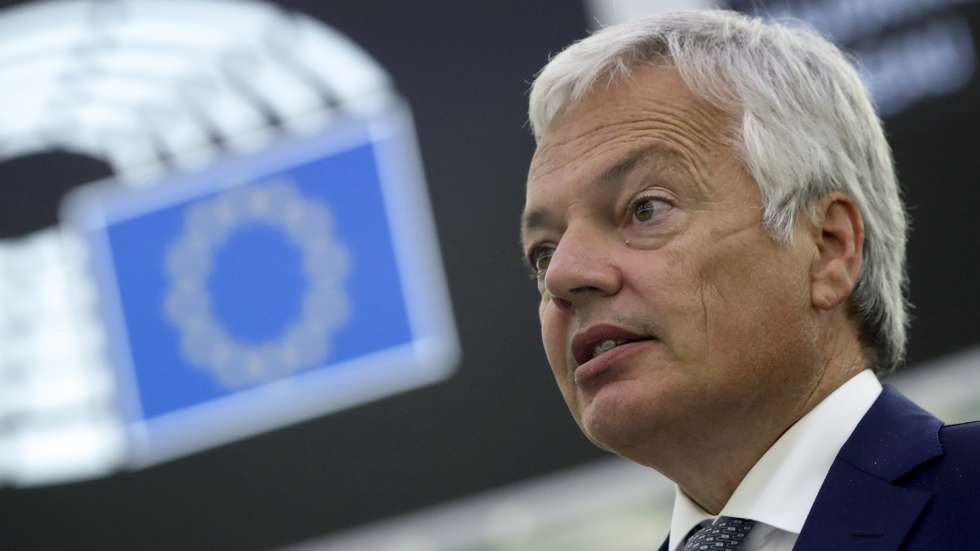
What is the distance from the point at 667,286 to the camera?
1403 millimetres

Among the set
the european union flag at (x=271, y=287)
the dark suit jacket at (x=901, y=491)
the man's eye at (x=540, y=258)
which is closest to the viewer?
the dark suit jacket at (x=901, y=491)

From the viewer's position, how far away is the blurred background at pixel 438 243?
314 cm

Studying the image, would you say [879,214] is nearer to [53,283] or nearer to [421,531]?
[421,531]

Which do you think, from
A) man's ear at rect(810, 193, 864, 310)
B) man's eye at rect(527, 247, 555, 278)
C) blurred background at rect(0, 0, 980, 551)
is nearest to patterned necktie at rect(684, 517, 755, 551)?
man's ear at rect(810, 193, 864, 310)

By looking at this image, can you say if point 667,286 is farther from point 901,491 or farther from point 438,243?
point 438,243

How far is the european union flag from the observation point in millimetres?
3625

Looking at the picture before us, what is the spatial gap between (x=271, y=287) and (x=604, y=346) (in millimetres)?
2515

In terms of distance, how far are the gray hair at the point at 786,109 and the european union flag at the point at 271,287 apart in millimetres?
2035

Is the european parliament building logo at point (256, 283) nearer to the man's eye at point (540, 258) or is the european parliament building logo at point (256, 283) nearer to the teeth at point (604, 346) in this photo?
the man's eye at point (540, 258)

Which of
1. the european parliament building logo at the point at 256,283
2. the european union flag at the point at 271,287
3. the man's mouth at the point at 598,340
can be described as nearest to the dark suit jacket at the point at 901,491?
the man's mouth at the point at 598,340

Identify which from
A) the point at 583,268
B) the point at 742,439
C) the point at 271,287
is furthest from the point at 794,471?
the point at 271,287

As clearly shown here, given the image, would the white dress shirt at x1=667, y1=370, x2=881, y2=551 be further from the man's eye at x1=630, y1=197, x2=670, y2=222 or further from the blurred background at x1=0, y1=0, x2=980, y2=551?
the blurred background at x1=0, y1=0, x2=980, y2=551

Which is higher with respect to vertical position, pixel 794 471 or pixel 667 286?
pixel 667 286

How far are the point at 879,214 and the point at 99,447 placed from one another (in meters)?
2.88
